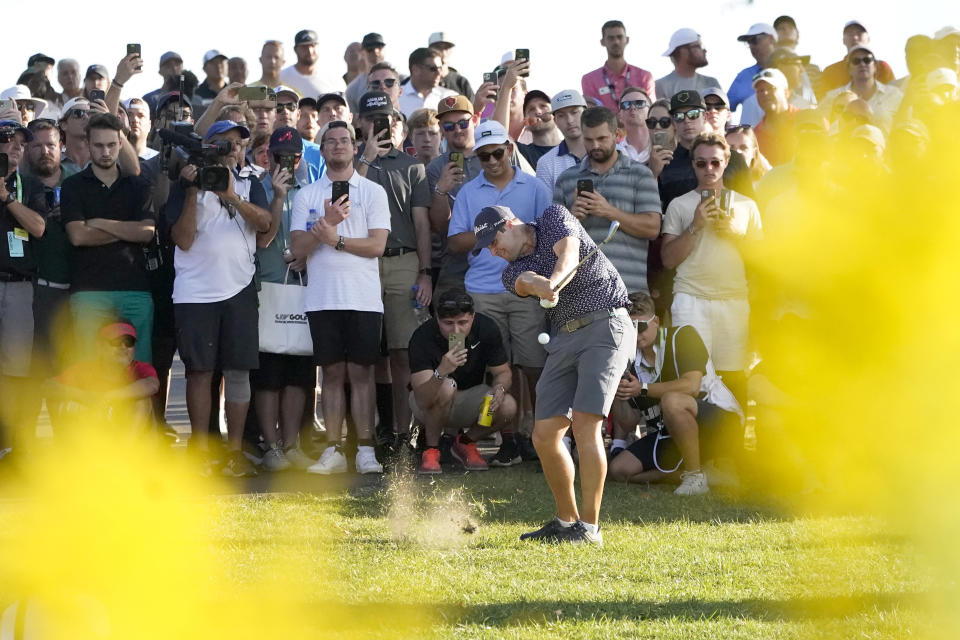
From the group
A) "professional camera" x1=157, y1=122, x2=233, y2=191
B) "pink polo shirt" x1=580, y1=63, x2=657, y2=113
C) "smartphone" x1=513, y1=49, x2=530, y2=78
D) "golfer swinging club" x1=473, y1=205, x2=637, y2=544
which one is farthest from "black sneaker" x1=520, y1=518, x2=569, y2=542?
"pink polo shirt" x1=580, y1=63, x2=657, y2=113

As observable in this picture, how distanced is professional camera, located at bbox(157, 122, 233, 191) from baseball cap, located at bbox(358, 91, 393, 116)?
56.2 inches

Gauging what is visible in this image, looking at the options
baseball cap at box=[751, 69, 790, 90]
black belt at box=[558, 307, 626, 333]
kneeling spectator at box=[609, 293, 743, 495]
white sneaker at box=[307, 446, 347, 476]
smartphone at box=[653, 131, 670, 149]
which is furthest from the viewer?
smartphone at box=[653, 131, 670, 149]

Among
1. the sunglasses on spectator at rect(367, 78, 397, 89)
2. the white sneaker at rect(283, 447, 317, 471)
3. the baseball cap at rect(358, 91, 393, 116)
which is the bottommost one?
the white sneaker at rect(283, 447, 317, 471)

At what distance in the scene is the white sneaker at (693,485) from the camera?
30.5ft

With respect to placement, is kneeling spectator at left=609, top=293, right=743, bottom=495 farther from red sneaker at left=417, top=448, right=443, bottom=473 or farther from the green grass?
red sneaker at left=417, top=448, right=443, bottom=473

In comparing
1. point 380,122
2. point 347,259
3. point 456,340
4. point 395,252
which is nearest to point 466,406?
point 456,340

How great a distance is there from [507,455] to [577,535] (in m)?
3.15

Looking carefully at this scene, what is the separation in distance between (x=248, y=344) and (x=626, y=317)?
3.68m

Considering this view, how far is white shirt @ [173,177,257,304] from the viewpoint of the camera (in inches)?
400

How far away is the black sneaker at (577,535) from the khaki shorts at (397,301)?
11.9 ft

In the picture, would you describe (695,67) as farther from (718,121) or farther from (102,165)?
(102,165)

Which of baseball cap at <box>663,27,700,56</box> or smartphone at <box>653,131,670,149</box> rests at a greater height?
baseball cap at <box>663,27,700,56</box>

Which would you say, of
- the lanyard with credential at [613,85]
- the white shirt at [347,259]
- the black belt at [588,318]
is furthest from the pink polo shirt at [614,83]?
the black belt at [588,318]

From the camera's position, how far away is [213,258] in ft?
33.3
